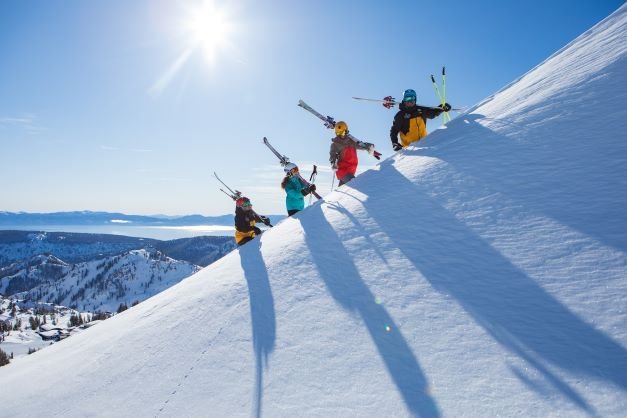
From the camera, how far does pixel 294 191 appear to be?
33.0ft

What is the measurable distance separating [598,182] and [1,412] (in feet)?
22.0

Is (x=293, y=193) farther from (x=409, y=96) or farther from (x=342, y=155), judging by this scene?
(x=409, y=96)

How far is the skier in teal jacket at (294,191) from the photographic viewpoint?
32.9 ft

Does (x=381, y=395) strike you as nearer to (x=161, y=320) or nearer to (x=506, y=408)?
(x=506, y=408)

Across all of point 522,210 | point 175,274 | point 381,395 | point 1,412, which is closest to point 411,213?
point 522,210

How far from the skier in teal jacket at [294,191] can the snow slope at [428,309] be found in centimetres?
418

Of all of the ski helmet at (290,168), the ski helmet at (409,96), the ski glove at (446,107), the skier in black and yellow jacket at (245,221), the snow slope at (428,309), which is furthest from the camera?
the skier in black and yellow jacket at (245,221)

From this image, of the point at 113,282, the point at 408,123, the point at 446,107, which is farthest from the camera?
the point at 113,282

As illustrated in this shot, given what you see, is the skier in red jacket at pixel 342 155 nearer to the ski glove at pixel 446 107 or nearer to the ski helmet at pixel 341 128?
the ski helmet at pixel 341 128

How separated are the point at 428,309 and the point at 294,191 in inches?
290

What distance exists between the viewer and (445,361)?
2.44m

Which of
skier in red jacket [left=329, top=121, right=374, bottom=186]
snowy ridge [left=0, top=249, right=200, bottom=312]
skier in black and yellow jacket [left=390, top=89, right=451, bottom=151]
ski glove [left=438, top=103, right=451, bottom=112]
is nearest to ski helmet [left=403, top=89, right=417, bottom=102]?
skier in black and yellow jacket [left=390, top=89, right=451, bottom=151]

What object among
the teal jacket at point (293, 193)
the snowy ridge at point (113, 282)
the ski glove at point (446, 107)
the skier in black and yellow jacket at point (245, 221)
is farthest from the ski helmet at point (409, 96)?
the snowy ridge at point (113, 282)

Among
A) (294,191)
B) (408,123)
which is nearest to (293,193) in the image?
(294,191)
